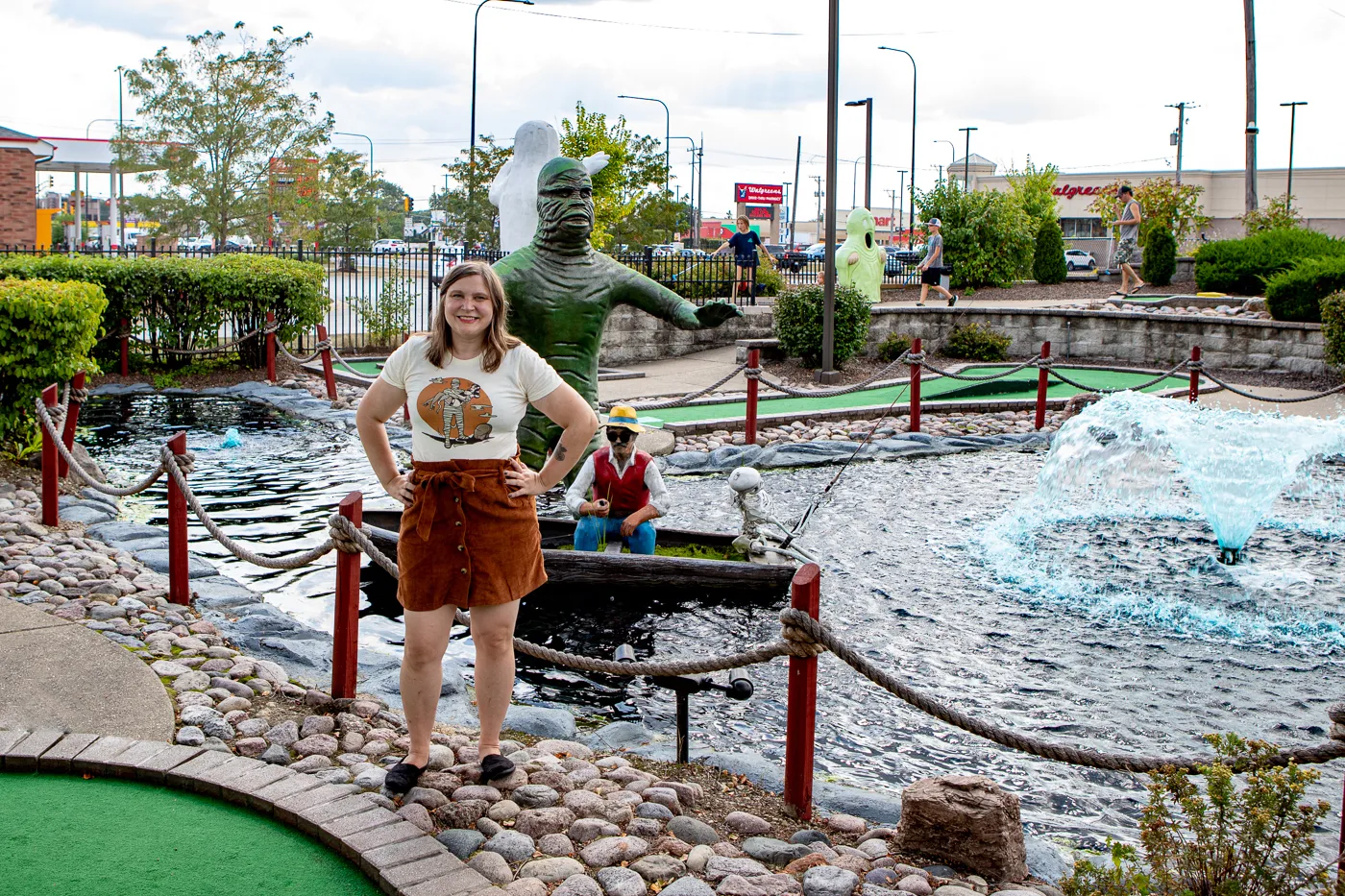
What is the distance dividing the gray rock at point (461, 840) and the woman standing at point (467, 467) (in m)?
0.34

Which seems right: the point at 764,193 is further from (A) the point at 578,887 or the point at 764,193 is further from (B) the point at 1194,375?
(A) the point at 578,887

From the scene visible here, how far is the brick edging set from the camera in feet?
11.6

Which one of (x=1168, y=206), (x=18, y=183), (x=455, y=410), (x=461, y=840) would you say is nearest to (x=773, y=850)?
(x=461, y=840)

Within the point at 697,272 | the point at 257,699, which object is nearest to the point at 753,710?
the point at 257,699

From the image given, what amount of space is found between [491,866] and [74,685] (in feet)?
7.40

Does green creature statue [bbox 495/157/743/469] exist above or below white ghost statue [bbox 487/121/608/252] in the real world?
below

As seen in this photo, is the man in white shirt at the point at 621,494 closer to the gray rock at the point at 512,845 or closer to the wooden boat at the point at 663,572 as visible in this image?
the wooden boat at the point at 663,572

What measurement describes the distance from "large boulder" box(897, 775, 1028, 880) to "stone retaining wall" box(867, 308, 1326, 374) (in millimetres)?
15439

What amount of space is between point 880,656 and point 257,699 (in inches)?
118

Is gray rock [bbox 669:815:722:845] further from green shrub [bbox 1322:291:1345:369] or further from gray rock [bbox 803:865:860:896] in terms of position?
green shrub [bbox 1322:291:1345:369]

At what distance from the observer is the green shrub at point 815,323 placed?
16938mm

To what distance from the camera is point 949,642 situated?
6.59m

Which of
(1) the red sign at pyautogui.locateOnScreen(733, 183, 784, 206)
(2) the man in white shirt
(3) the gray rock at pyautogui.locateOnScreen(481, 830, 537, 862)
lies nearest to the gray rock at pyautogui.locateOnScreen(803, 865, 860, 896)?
(3) the gray rock at pyautogui.locateOnScreen(481, 830, 537, 862)

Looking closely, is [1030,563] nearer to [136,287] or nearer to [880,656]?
[880,656]
